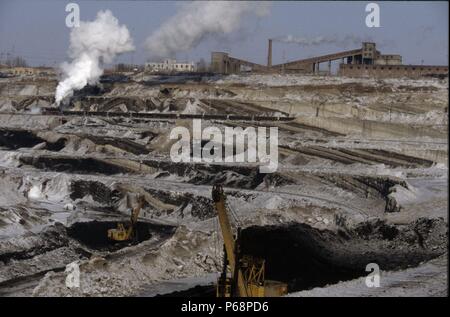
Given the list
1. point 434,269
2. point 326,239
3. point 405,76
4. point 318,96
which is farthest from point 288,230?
point 405,76

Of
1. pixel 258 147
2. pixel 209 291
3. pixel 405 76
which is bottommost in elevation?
pixel 209 291

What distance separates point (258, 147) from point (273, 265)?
57.8 feet

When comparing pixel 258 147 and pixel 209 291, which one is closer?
pixel 209 291

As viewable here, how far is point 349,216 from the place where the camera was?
98.4ft

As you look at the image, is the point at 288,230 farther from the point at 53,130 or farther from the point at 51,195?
the point at 53,130

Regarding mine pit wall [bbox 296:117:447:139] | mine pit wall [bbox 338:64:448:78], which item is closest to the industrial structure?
mine pit wall [bbox 338:64:448:78]

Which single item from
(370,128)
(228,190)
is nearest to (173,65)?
(370,128)

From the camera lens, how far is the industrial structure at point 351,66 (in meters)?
62.0

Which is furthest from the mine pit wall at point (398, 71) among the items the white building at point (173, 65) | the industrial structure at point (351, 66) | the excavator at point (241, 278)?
the excavator at point (241, 278)

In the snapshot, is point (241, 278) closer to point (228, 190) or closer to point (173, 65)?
point (228, 190)

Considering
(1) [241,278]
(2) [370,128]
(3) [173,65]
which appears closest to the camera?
(1) [241,278]

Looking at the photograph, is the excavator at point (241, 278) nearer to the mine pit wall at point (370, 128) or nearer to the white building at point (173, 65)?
the mine pit wall at point (370, 128)

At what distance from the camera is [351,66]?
209 ft

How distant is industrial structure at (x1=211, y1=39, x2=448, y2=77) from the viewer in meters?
62.0
